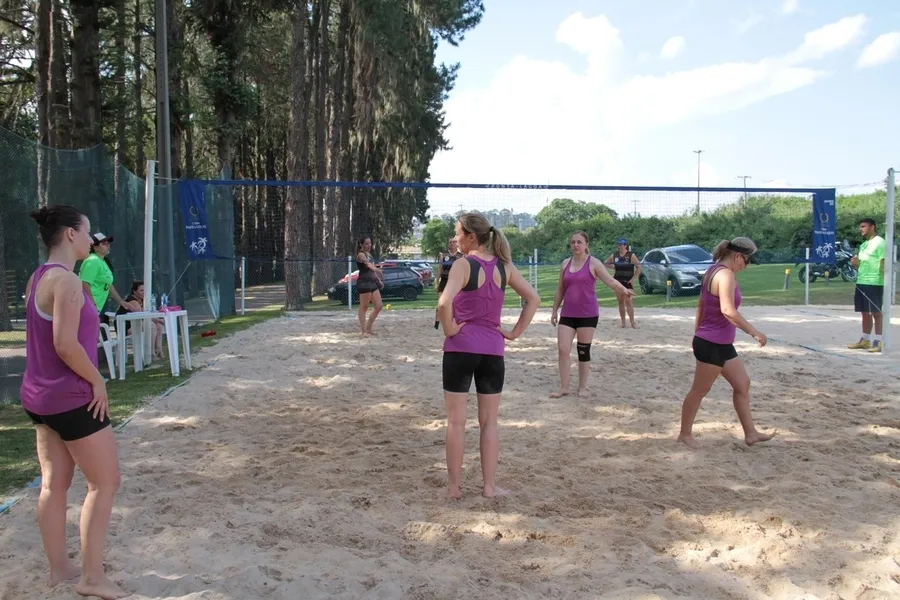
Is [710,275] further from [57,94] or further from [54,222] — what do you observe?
[57,94]

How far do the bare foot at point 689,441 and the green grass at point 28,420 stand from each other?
13.7 ft

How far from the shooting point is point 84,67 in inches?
496

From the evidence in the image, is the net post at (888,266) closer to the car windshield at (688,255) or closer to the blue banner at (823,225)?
the blue banner at (823,225)

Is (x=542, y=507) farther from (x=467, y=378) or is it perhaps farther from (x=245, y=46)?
(x=245, y=46)

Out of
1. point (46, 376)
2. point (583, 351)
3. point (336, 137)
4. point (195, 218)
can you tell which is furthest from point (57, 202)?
point (336, 137)

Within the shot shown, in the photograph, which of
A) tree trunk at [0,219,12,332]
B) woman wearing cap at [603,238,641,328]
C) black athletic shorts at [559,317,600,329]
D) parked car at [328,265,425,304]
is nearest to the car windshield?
parked car at [328,265,425,304]

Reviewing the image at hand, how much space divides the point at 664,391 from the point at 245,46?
561 inches

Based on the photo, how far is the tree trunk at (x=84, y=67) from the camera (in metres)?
12.5

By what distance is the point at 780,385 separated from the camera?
23.7 feet

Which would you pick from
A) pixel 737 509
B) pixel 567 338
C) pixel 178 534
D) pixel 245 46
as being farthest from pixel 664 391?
pixel 245 46

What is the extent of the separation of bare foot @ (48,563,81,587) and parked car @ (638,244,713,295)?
17.1 meters

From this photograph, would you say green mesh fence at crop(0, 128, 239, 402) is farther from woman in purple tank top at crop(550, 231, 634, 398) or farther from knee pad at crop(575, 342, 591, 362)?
knee pad at crop(575, 342, 591, 362)

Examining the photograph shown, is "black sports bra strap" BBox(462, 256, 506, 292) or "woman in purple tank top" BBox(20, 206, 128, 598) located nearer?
"woman in purple tank top" BBox(20, 206, 128, 598)

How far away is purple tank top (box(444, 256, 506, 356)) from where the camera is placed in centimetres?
383
